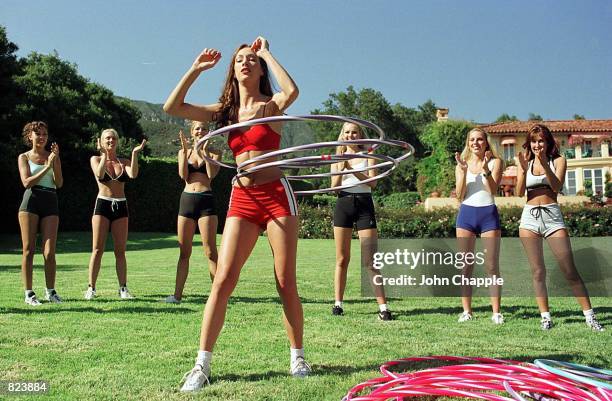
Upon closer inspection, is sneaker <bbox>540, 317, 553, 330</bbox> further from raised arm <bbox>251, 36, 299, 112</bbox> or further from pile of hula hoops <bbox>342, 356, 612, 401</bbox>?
raised arm <bbox>251, 36, 299, 112</bbox>

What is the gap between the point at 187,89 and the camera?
4.25 meters

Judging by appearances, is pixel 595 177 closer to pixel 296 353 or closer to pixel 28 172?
pixel 28 172

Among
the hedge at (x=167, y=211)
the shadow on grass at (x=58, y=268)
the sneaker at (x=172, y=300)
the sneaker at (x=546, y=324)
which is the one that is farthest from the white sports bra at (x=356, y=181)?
the hedge at (x=167, y=211)

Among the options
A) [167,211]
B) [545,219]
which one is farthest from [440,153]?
[545,219]

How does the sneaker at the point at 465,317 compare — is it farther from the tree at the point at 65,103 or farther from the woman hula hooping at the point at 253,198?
the tree at the point at 65,103

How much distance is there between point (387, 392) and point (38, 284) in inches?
334

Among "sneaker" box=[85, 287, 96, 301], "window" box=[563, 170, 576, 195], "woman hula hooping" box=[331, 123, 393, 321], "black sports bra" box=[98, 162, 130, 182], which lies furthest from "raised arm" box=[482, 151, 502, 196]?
"window" box=[563, 170, 576, 195]

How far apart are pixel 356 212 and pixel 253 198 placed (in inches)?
115

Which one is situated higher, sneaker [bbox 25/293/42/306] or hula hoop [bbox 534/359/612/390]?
sneaker [bbox 25/293/42/306]

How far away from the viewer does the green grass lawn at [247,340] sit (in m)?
4.01

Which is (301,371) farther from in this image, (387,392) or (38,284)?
(38,284)

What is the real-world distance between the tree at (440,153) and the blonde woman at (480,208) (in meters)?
39.2

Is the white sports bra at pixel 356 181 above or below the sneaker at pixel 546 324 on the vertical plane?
above

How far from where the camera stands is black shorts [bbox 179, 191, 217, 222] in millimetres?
7516
